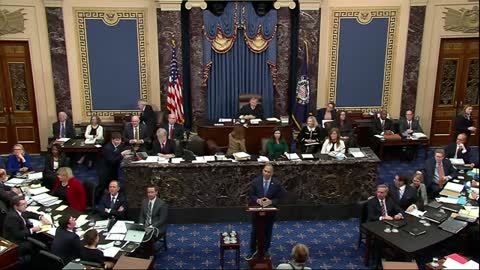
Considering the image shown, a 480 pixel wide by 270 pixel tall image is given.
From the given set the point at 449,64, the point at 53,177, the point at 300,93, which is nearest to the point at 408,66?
the point at 449,64

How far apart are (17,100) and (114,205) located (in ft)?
19.7

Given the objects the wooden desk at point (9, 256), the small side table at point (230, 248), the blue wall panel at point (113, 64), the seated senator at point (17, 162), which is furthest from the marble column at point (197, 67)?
the wooden desk at point (9, 256)

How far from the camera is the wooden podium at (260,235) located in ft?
25.0

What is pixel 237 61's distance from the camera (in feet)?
43.8

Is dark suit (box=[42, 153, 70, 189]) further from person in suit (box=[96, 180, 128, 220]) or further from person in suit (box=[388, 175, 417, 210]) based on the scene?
person in suit (box=[388, 175, 417, 210])

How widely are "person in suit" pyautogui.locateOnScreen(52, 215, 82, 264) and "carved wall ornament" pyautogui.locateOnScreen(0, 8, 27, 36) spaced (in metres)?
6.95

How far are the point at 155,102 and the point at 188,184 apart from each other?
4.41 m

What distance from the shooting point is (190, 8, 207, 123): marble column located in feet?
42.4

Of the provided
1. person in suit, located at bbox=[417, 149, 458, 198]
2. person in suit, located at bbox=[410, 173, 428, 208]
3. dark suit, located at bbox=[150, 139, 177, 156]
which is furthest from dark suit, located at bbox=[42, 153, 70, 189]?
person in suit, located at bbox=[417, 149, 458, 198]

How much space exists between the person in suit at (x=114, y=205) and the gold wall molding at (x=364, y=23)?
6928 mm

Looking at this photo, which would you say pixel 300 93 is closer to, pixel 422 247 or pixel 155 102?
pixel 155 102

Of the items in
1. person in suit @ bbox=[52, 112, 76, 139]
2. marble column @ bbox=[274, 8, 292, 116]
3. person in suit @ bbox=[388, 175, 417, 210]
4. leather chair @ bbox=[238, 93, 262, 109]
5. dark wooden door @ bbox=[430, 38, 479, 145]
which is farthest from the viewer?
dark wooden door @ bbox=[430, 38, 479, 145]

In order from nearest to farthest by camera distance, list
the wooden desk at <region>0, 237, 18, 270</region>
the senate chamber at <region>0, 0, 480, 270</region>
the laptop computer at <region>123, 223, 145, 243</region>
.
→ 1. the wooden desk at <region>0, 237, 18, 270</region>
2. the laptop computer at <region>123, 223, 145, 243</region>
3. the senate chamber at <region>0, 0, 480, 270</region>

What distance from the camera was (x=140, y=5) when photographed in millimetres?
12797
